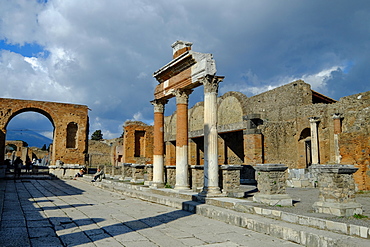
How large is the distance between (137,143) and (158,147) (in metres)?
13.8

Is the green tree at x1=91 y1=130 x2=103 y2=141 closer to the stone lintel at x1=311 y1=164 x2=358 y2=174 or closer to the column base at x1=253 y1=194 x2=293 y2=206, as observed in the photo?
the column base at x1=253 y1=194 x2=293 y2=206

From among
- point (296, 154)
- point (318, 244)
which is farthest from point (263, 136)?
point (318, 244)

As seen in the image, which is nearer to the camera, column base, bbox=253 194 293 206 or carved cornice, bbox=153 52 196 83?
column base, bbox=253 194 293 206

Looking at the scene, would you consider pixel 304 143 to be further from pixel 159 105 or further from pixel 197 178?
pixel 197 178

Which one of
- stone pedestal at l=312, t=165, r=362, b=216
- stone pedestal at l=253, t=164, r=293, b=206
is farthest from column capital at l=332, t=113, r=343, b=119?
stone pedestal at l=312, t=165, r=362, b=216

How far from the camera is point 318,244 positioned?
401 cm

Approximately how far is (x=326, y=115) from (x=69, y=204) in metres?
14.6

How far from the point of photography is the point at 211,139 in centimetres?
844

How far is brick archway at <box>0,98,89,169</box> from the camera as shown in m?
22.1

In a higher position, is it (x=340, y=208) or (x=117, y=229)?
(x=340, y=208)

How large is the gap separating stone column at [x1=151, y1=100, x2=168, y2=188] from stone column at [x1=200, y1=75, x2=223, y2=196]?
10.7 feet

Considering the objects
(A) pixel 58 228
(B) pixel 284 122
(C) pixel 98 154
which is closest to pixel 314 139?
(B) pixel 284 122

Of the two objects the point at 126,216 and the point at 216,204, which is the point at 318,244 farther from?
the point at 126,216

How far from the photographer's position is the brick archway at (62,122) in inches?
870
